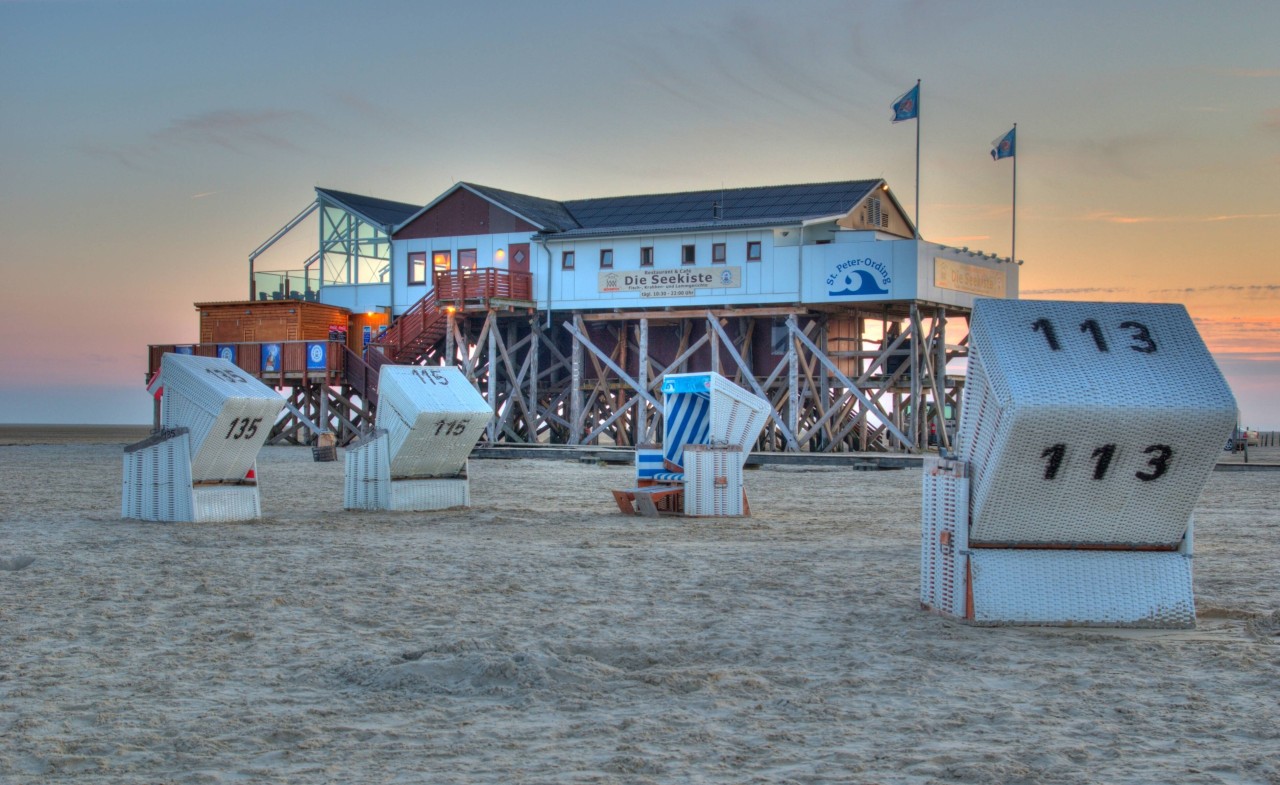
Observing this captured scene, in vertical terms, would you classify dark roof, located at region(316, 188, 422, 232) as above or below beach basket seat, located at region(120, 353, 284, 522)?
above

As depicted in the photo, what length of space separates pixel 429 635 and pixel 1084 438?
175 inches

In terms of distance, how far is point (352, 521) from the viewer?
17.4 m

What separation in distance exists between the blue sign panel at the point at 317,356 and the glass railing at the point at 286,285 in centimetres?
389

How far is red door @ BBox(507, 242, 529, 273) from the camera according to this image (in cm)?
4403

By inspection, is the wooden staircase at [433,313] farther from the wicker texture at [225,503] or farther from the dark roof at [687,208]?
the wicker texture at [225,503]

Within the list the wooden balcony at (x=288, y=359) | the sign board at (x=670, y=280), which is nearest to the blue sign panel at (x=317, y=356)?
the wooden balcony at (x=288, y=359)

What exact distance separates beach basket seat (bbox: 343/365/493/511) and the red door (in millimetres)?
24603

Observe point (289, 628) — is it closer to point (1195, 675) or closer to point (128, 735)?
point (128, 735)

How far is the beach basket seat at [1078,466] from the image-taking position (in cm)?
855

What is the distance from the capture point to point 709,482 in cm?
1875

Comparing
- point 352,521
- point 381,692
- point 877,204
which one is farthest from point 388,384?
point 877,204

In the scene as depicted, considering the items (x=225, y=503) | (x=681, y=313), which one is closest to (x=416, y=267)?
(x=681, y=313)

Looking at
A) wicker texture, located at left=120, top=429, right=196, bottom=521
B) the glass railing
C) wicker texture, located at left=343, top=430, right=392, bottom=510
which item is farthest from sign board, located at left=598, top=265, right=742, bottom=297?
wicker texture, located at left=120, top=429, right=196, bottom=521

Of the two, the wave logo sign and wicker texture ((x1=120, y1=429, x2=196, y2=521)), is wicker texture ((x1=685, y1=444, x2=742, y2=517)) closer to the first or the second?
wicker texture ((x1=120, y1=429, x2=196, y2=521))
